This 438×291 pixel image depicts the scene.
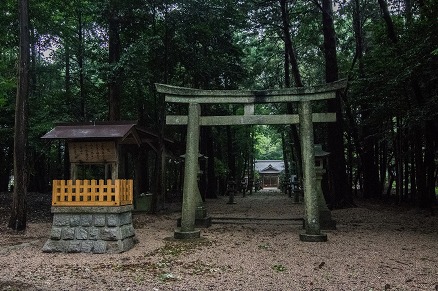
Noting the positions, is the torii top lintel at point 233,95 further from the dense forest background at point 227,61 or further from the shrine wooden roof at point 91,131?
the dense forest background at point 227,61

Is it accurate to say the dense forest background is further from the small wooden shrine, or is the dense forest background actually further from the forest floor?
the small wooden shrine

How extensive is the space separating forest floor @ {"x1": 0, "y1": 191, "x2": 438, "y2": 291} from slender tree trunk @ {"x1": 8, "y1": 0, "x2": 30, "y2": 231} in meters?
0.46

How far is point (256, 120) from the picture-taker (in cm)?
932

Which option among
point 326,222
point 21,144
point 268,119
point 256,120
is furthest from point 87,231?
point 326,222

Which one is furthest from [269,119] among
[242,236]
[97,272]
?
[97,272]

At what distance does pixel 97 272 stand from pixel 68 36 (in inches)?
599

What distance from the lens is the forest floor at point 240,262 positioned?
5.41 meters

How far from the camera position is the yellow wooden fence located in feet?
25.3

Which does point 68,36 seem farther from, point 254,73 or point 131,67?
point 254,73

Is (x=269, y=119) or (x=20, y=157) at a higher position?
(x=269, y=119)

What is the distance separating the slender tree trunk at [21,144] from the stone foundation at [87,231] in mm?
3006

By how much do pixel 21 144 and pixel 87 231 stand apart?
4.03 meters

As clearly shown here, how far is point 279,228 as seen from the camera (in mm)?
10953

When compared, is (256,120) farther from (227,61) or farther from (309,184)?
(227,61)
